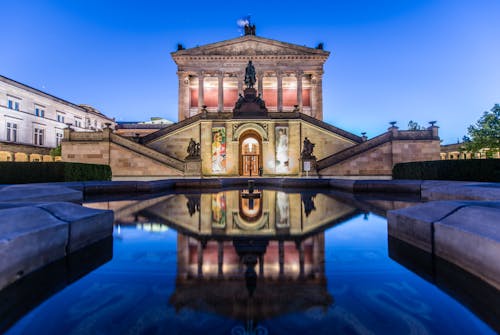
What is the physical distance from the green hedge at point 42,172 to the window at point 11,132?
31.6 metres

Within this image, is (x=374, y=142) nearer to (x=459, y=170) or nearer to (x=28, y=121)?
(x=459, y=170)

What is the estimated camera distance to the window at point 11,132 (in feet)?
112

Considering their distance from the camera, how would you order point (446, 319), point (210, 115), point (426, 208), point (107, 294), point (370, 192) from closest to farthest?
point (446, 319) < point (107, 294) < point (426, 208) < point (370, 192) < point (210, 115)

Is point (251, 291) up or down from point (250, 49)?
down

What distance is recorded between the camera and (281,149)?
25.4 m

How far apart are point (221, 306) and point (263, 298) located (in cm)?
28

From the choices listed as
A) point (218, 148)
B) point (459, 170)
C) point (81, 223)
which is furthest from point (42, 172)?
point (459, 170)

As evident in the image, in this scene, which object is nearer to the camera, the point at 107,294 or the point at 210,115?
the point at 107,294

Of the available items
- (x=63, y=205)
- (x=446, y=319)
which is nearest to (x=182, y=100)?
(x=63, y=205)

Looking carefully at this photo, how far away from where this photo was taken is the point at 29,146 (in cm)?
3534

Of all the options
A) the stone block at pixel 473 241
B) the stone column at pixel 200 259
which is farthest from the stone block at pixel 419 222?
the stone column at pixel 200 259

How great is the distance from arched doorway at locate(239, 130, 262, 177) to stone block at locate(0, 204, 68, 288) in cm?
2432

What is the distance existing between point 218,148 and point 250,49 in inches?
869

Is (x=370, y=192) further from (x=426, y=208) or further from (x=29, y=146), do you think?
(x=29, y=146)
